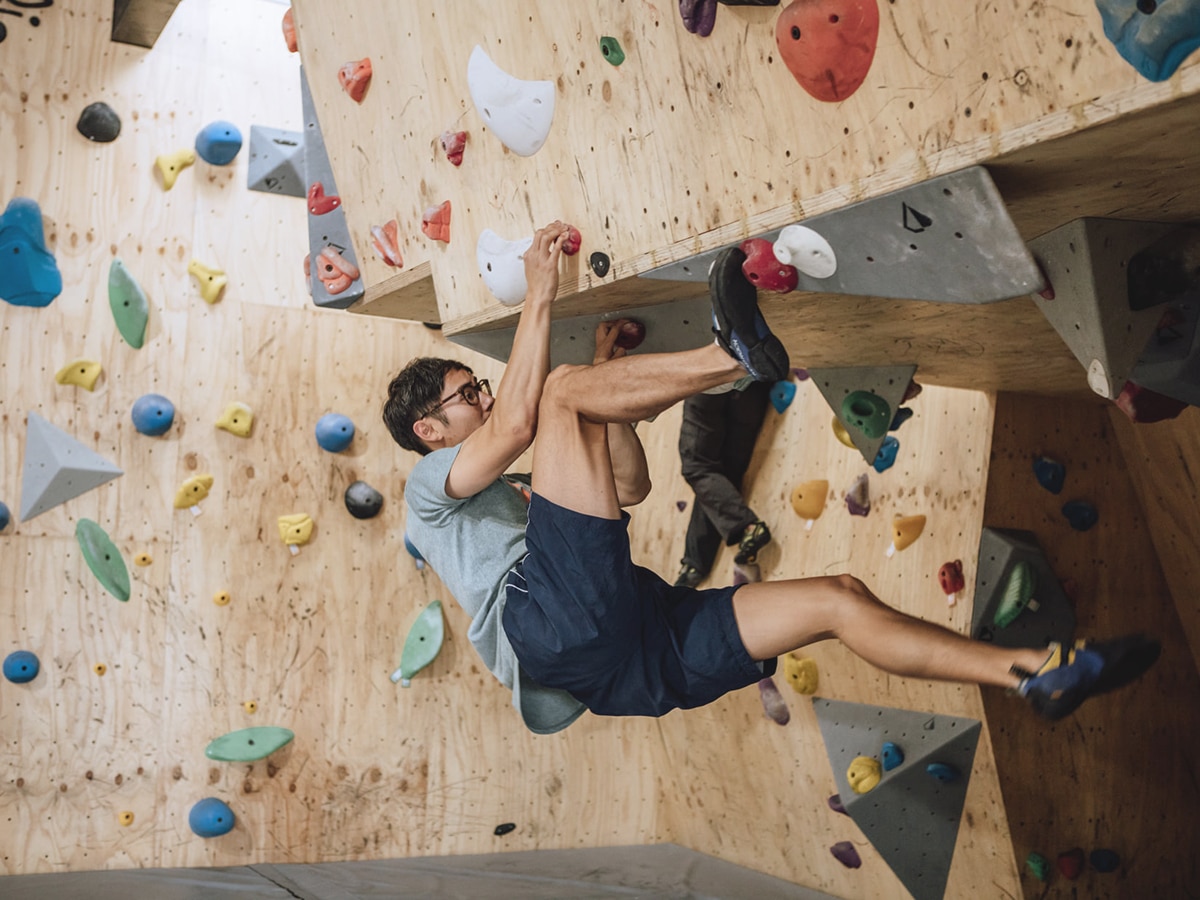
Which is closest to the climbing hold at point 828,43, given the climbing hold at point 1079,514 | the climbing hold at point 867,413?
the climbing hold at point 867,413

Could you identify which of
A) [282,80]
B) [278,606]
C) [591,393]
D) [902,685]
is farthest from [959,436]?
[282,80]

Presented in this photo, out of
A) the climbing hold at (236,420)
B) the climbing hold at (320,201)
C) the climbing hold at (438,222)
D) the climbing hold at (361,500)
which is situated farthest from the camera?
the climbing hold at (361,500)

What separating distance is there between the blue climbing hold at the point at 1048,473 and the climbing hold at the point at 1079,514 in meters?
0.07

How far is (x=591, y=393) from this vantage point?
2.05 metres

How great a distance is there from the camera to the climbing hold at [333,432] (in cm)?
417

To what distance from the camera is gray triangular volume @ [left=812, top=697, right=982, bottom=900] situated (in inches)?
126

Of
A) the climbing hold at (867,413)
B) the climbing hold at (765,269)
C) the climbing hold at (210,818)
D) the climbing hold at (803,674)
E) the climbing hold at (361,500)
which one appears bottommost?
the climbing hold at (210,818)

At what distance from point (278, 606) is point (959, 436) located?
8.38 ft

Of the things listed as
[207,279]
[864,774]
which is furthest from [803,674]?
[207,279]

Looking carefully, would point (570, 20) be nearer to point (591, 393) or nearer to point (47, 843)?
point (591, 393)

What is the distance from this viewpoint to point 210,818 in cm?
394

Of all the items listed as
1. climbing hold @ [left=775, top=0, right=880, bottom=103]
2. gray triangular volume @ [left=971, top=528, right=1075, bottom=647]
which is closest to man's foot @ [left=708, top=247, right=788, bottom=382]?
climbing hold @ [left=775, top=0, right=880, bottom=103]

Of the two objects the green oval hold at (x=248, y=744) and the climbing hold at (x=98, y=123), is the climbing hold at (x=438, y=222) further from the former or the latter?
the green oval hold at (x=248, y=744)

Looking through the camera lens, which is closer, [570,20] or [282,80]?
[570,20]
